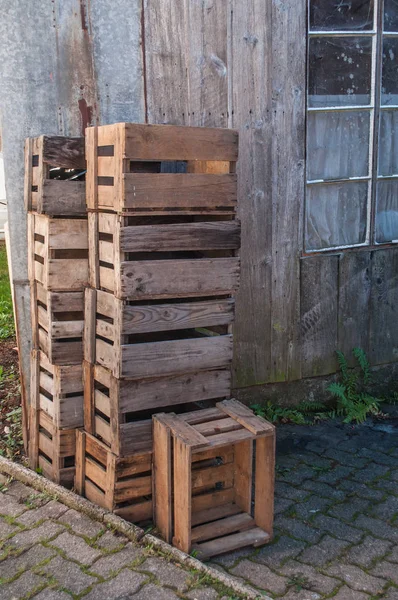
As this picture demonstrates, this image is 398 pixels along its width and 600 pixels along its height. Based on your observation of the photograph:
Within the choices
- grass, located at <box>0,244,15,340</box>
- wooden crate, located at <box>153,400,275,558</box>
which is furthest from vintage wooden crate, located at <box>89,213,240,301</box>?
grass, located at <box>0,244,15,340</box>

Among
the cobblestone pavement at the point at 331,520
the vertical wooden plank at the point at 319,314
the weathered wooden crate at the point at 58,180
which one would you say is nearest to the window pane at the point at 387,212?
the vertical wooden plank at the point at 319,314

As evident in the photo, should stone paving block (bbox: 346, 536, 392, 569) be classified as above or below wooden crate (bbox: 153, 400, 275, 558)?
below

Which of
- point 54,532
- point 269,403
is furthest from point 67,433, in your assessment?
point 269,403

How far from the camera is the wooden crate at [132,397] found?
3.65m

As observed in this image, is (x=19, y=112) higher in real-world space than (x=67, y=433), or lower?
higher

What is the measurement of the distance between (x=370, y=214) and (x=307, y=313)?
3.29 feet

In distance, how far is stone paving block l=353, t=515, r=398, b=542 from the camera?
3.72 m

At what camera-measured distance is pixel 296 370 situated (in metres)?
5.41

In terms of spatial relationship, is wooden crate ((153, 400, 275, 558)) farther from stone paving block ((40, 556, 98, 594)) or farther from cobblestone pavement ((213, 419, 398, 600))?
stone paving block ((40, 556, 98, 594))

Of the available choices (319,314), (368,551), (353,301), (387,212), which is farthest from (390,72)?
(368,551)

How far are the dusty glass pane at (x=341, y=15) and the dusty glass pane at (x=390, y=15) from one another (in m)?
0.13

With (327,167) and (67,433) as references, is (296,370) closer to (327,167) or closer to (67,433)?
(327,167)

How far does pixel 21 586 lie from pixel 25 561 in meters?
0.21

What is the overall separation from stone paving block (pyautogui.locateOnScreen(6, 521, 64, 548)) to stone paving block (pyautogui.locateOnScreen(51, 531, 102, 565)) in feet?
0.21
